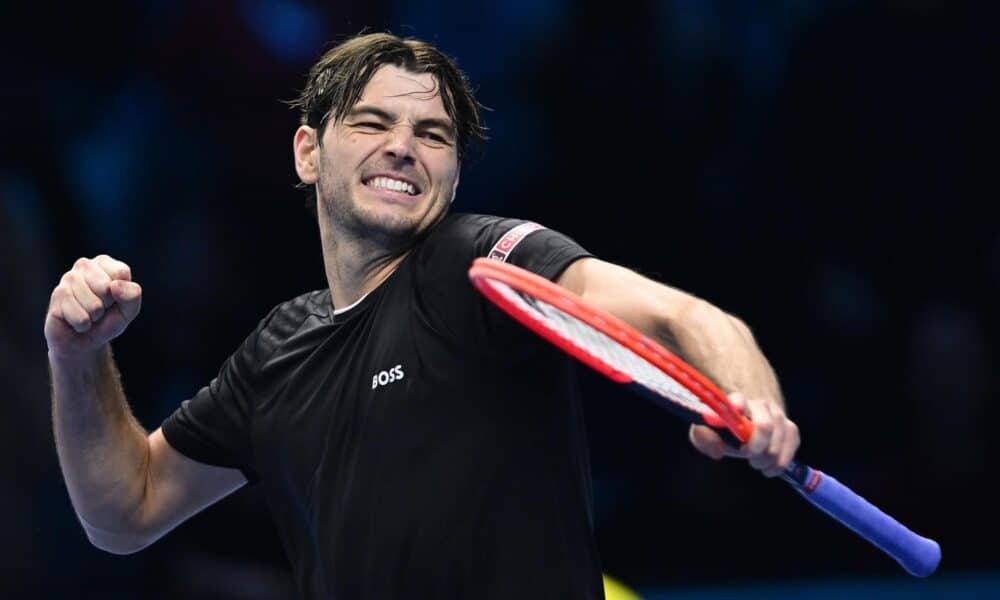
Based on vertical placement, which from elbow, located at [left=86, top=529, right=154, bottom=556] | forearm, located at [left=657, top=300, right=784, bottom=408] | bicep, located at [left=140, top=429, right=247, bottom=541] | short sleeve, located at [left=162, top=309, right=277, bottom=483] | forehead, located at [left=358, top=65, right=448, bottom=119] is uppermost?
forehead, located at [left=358, top=65, right=448, bottom=119]

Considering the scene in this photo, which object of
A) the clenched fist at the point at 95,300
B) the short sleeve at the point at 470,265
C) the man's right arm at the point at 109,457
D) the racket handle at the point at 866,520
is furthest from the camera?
the man's right arm at the point at 109,457

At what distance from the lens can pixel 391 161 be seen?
301 cm

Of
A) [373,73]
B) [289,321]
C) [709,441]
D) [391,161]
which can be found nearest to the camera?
[709,441]

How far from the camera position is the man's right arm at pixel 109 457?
3128mm

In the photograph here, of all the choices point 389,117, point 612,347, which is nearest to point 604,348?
point 612,347

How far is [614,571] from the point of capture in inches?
236

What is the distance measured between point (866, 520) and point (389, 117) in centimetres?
137

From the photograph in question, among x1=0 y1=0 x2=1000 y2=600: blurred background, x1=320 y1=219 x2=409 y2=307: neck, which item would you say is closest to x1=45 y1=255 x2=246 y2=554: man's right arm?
x1=320 y1=219 x2=409 y2=307: neck

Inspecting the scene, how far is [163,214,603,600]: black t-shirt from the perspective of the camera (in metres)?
2.70

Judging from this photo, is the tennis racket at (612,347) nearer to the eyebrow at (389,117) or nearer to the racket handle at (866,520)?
the racket handle at (866,520)

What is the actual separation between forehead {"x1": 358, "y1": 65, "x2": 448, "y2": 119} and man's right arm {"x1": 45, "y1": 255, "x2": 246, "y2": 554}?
2.45 ft

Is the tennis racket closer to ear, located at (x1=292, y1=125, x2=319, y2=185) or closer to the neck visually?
the neck

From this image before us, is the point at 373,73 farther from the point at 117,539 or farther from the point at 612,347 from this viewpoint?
the point at 117,539

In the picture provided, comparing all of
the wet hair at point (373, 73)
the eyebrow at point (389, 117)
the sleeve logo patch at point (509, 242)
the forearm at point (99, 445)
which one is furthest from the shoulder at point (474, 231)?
the forearm at point (99, 445)
